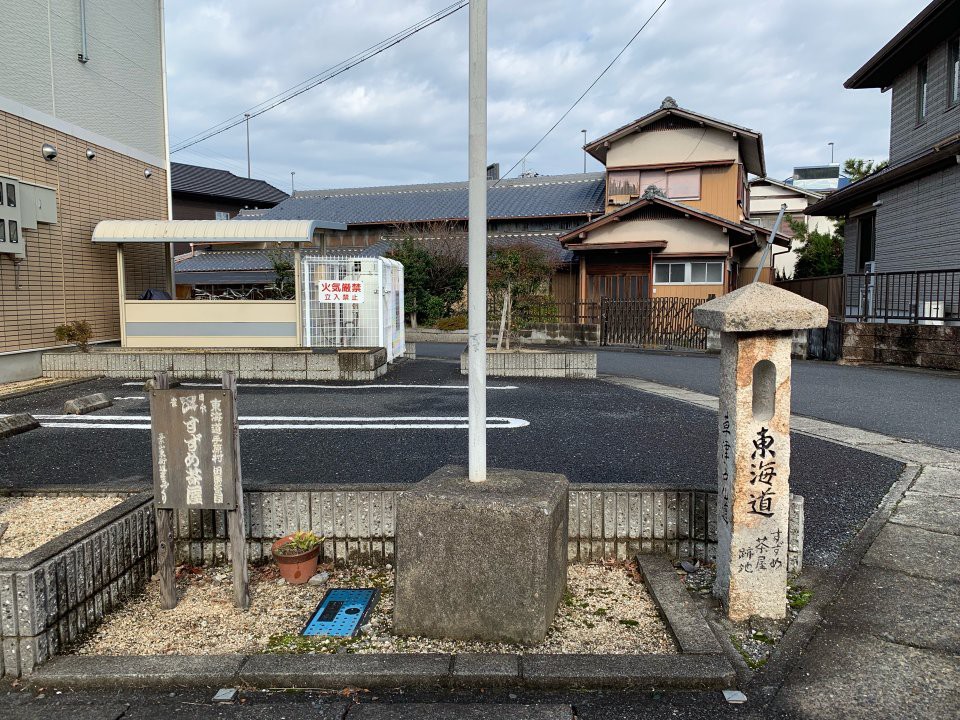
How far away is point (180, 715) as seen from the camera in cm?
254

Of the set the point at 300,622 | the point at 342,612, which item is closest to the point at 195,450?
the point at 300,622

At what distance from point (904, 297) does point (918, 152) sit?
5040 millimetres

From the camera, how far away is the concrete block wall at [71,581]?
9.07 ft

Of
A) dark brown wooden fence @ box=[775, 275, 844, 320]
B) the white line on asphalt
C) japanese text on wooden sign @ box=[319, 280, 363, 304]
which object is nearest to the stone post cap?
the white line on asphalt

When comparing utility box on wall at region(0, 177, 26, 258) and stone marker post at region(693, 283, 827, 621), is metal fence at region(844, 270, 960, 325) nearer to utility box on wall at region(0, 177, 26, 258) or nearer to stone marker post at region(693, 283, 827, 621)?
stone marker post at region(693, 283, 827, 621)

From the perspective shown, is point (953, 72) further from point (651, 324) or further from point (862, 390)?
point (651, 324)

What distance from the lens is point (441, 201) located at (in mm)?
31797

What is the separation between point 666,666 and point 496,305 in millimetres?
12898

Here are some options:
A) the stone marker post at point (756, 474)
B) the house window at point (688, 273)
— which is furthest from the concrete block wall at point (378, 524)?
the house window at point (688, 273)

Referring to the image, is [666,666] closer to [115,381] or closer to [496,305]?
[115,381]

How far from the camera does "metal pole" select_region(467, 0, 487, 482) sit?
330 cm

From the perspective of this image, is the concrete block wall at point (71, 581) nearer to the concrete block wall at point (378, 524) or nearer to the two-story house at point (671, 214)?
the concrete block wall at point (378, 524)

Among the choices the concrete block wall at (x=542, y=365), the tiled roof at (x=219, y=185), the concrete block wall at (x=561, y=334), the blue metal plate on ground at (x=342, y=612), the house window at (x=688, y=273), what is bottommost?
the blue metal plate on ground at (x=342, y=612)

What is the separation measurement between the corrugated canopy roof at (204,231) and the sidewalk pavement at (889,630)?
10158mm
